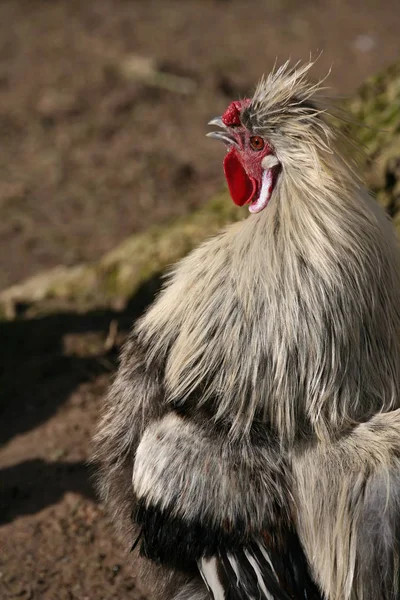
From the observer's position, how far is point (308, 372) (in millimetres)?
3043

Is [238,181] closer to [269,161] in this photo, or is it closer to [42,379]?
[269,161]

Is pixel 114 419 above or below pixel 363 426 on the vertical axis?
above

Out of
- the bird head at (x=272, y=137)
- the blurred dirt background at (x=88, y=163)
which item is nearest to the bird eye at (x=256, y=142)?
the bird head at (x=272, y=137)

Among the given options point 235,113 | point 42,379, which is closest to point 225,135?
point 235,113

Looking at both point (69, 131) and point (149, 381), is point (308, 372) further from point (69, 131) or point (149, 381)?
point (69, 131)

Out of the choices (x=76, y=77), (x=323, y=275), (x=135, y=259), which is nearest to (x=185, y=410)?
(x=323, y=275)

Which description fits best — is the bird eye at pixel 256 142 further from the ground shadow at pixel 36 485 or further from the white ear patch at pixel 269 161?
the ground shadow at pixel 36 485

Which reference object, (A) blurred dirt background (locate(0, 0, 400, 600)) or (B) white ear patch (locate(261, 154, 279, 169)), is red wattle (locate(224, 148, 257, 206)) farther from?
(A) blurred dirt background (locate(0, 0, 400, 600))

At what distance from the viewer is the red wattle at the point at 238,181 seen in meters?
3.29

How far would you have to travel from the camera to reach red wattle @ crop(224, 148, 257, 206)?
3293 millimetres

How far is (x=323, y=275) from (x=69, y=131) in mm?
6751

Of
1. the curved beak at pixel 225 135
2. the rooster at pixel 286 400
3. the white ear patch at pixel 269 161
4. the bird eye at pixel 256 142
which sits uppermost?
the curved beak at pixel 225 135

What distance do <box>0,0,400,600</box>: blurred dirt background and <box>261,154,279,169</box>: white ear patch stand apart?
6.24ft

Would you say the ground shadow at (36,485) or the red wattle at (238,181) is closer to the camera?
the red wattle at (238,181)
